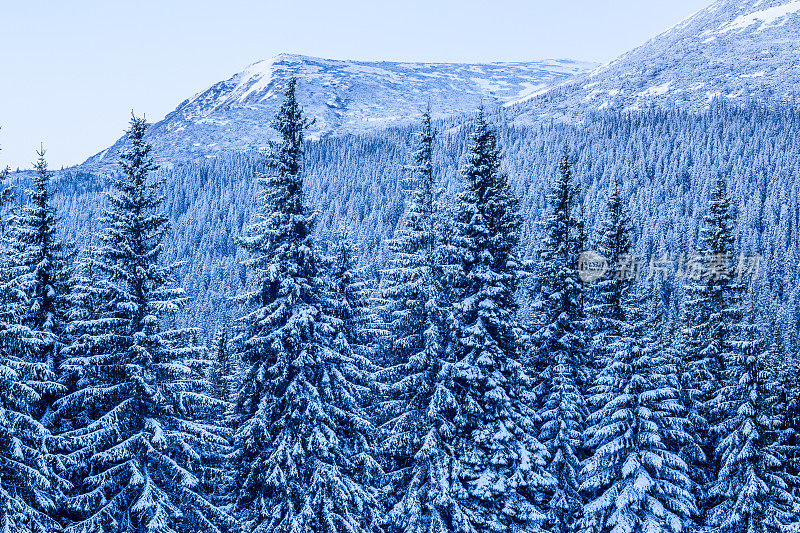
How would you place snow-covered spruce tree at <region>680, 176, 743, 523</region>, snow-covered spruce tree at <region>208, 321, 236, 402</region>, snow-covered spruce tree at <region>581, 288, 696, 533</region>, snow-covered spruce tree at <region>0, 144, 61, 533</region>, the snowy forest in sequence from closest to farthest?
snow-covered spruce tree at <region>0, 144, 61, 533</region> < the snowy forest < snow-covered spruce tree at <region>581, 288, 696, 533</region> < snow-covered spruce tree at <region>680, 176, 743, 523</region> < snow-covered spruce tree at <region>208, 321, 236, 402</region>

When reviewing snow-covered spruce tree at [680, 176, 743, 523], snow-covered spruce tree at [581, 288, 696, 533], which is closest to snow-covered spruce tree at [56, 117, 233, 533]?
snow-covered spruce tree at [581, 288, 696, 533]

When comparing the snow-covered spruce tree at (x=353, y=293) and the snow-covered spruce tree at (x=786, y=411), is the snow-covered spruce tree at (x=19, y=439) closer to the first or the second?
the snow-covered spruce tree at (x=353, y=293)

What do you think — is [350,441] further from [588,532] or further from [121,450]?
[588,532]

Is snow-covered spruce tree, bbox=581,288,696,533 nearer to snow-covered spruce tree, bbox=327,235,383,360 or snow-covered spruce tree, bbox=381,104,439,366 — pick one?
snow-covered spruce tree, bbox=381,104,439,366

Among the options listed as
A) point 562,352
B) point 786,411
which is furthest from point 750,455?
point 562,352

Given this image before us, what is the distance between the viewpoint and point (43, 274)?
2255cm

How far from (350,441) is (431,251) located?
7247mm

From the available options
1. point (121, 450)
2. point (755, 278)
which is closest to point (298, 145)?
point (121, 450)

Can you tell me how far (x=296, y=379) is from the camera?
21875 mm

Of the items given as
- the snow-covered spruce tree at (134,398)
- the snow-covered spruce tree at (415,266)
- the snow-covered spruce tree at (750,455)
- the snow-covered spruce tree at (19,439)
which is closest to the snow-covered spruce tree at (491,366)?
the snow-covered spruce tree at (415,266)

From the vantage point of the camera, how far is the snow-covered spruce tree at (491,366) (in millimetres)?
23188

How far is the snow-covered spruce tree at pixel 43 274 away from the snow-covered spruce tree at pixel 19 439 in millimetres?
1164
